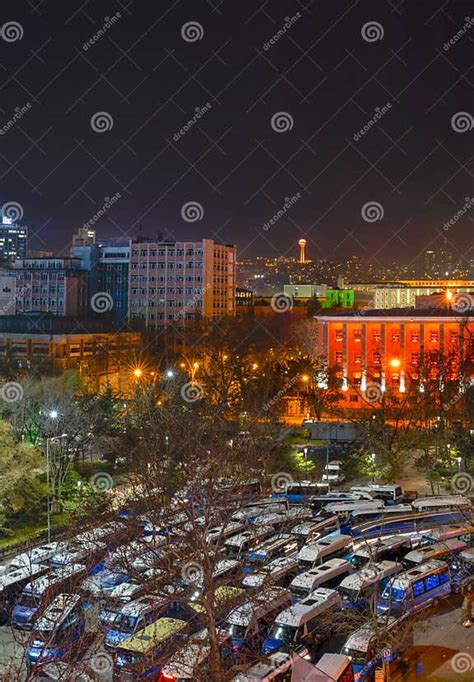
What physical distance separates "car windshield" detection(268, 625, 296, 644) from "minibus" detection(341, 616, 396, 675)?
0.61 m

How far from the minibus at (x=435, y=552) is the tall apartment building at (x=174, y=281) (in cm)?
3032

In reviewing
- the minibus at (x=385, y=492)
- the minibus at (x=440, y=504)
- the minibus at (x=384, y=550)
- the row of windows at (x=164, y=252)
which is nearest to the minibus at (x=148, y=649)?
the minibus at (x=384, y=550)

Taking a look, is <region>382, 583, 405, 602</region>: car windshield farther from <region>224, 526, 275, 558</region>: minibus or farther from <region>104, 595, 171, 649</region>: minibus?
<region>104, 595, 171, 649</region>: minibus

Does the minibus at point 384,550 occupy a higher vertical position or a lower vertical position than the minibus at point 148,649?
higher

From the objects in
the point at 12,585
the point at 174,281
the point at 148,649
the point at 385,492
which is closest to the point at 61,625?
the point at 148,649

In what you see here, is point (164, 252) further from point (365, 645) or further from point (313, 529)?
point (365, 645)

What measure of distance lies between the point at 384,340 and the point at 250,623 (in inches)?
744

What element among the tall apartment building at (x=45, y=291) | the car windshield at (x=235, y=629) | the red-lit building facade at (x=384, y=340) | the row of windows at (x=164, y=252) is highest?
the row of windows at (x=164, y=252)

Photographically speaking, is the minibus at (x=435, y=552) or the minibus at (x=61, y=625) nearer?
the minibus at (x=61, y=625)

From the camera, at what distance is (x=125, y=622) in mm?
8383

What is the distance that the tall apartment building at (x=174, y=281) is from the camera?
41.2 metres

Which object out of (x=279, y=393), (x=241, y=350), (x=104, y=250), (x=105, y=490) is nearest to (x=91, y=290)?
(x=104, y=250)

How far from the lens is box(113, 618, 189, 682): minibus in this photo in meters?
7.26

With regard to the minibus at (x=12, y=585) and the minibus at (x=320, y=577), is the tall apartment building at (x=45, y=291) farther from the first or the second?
the minibus at (x=320, y=577)
